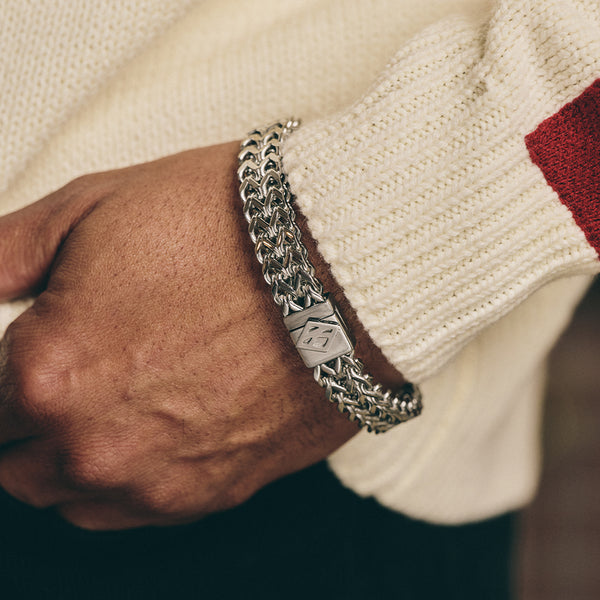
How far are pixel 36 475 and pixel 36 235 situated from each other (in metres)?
0.25

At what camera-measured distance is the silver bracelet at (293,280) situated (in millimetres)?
528

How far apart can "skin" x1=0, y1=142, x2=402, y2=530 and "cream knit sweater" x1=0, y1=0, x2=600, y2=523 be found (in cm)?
6

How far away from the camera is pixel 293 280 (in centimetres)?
53

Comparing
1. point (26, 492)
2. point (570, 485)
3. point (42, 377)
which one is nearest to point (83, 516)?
point (26, 492)

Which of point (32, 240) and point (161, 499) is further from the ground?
point (32, 240)

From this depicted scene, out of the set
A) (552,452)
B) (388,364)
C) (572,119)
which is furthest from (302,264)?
(552,452)

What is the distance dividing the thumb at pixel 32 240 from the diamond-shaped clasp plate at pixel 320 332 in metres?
0.26

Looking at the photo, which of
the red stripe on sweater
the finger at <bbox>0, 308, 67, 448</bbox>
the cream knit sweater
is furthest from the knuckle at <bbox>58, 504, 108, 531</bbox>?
the red stripe on sweater

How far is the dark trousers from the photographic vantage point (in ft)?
2.36

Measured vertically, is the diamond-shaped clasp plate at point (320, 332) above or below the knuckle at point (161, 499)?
above

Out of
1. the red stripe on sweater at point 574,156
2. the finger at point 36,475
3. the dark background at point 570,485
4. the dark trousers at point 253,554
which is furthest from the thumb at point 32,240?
the dark background at point 570,485

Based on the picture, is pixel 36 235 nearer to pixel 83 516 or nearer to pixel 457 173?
pixel 83 516

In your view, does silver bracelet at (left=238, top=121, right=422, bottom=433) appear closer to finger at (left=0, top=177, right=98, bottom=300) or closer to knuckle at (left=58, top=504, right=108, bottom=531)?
finger at (left=0, top=177, right=98, bottom=300)

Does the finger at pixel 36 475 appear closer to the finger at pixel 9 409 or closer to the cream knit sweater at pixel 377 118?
the finger at pixel 9 409
